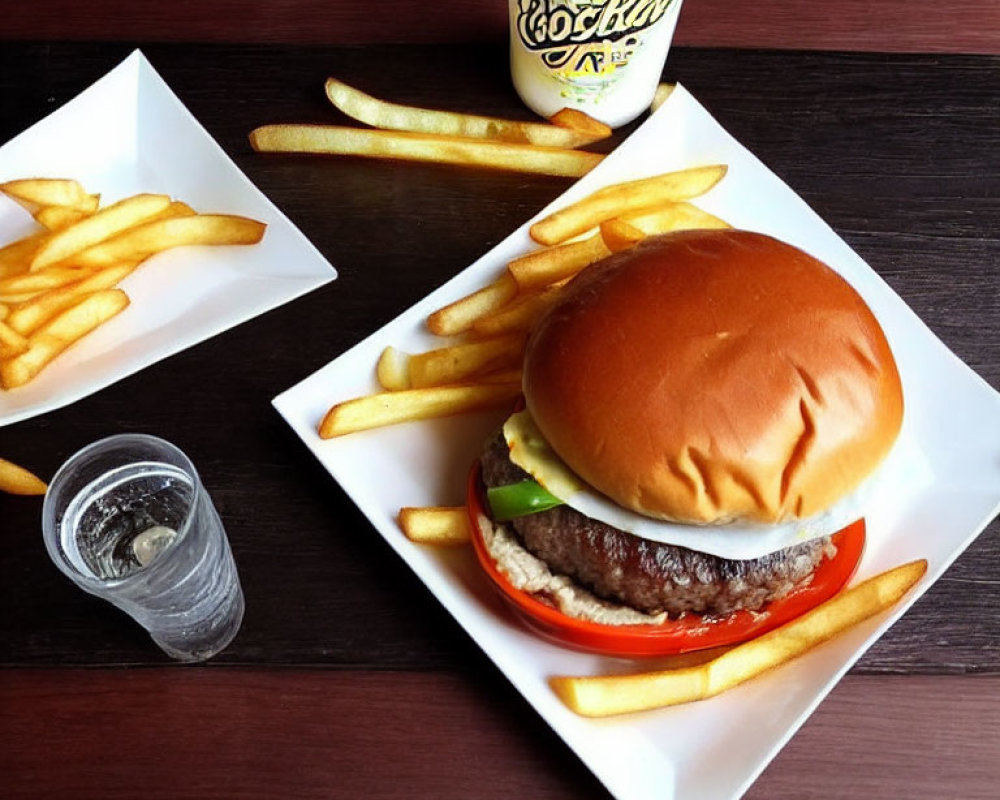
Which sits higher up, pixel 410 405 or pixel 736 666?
pixel 410 405

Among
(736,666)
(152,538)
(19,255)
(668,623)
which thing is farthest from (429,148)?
(736,666)

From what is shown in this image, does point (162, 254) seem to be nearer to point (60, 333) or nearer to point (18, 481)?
point (60, 333)

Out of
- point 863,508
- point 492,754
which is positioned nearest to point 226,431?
point 492,754

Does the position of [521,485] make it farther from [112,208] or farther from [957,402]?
[112,208]

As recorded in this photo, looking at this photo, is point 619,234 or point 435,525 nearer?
point 435,525

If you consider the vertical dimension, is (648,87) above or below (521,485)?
above

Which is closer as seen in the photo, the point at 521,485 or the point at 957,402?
the point at 521,485
